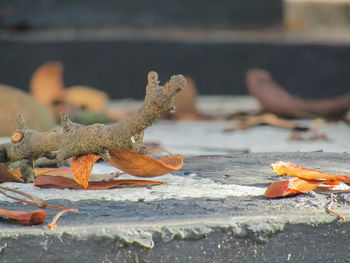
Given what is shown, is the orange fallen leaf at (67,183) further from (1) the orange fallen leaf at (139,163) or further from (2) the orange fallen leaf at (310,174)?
(2) the orange fallen leaf at (310,174)

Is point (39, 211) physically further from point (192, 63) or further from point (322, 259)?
point (192, 63)

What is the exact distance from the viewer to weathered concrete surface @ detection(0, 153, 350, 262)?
0.93 m

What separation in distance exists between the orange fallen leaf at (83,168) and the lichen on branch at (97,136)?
0.01 meters

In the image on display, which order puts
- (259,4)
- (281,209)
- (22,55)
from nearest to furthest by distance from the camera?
(281,209) < (22,55) < (259,4)

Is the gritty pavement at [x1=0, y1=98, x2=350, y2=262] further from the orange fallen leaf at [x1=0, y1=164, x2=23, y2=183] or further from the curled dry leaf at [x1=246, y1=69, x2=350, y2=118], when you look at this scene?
the curled dry leaf at [x1=246, y1=69, x2=350, y2=118]

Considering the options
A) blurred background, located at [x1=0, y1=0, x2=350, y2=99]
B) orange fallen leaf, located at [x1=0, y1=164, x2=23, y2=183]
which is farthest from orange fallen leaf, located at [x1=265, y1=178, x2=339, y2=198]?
blurred background, located at [x1=0, y1=0, x2=350, y2=99]

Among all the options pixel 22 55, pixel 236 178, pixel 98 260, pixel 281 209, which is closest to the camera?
pixel 98 260

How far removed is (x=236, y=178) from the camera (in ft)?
4.18

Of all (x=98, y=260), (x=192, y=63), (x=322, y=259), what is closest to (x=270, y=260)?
(x=322, y=259)

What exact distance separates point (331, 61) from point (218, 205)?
2.70m

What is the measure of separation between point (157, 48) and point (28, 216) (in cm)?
266

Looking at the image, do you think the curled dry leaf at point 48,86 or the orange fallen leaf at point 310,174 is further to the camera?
the curled dry leaf at point 48,86

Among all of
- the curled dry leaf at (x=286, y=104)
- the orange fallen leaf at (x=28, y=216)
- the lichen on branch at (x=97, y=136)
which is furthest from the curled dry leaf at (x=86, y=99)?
the orange fallen leaf at (x=28, y=216)

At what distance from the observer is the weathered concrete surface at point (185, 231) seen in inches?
36.8
